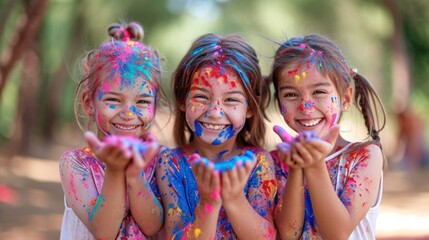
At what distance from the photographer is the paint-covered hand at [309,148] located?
7.05 feet

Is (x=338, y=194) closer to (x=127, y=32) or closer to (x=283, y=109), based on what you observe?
(x=283, y=109)

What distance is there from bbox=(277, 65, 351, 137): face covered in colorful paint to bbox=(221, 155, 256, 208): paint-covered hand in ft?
1.88

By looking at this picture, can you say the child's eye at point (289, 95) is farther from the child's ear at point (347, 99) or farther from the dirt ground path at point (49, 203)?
the dirt ground path at point (49, 203)

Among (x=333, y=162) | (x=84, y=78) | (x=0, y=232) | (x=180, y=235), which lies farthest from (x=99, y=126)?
(x=0, y=232)

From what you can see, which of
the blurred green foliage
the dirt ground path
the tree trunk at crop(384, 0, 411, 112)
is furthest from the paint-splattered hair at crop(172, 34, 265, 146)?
the tree trunk at crop(384, 0, 411, 112)

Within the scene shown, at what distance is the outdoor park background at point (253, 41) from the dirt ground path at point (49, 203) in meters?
0.01

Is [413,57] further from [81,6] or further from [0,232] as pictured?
[0,232]

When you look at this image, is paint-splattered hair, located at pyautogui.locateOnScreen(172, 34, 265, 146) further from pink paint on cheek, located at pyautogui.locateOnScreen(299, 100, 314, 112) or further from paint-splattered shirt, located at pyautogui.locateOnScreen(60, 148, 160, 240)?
paint-splattered shirt, located at pyautogui.locateOnScreen(60, 148, 160, 240)

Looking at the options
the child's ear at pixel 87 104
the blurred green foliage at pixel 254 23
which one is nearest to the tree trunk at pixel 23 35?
the child's ear at pixel 87 104

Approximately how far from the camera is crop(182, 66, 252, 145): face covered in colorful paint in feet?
8.59

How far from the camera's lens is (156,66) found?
9.21 feet

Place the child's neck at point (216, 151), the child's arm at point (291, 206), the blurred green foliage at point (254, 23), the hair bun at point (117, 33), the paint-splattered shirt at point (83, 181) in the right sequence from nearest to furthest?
the child's arm at point (291, 206), the paint-splattered shirt at point (83, 181), the child's neck at point (216, 151), the hair bun at point (117, 33), the blurred green foliage at point (254, 23)

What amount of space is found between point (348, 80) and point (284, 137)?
0.73 m

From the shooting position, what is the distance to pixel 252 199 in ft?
8.38
